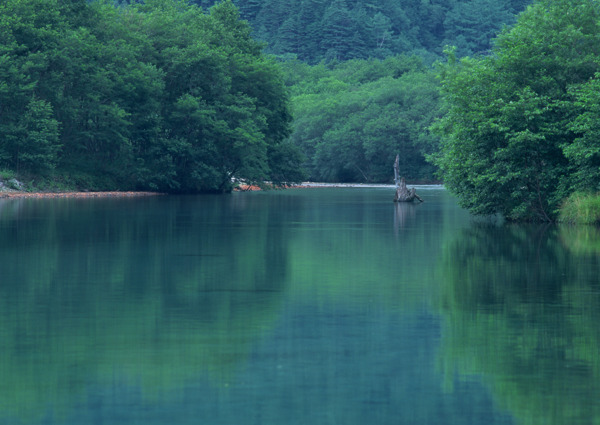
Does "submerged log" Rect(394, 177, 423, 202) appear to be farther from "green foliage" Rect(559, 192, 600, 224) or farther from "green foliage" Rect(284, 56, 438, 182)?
"green foliage" Rect(284, 56, 438, 182)

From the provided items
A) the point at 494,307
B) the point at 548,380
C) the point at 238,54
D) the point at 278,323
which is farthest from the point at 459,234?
the point at 238,54

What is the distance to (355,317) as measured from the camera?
50.9ft

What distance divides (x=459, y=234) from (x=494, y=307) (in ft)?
62.6

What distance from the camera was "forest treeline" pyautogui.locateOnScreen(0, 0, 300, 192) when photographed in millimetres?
72125

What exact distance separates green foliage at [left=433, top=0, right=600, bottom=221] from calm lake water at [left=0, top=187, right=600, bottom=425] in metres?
11.9

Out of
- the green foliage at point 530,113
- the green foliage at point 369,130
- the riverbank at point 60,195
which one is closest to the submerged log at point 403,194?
the riverbank at point 60,195

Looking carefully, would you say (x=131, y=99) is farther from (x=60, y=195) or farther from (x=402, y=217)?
(x=402, y=217)

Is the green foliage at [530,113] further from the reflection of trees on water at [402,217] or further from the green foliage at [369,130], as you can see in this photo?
the green foliage at [369,130]

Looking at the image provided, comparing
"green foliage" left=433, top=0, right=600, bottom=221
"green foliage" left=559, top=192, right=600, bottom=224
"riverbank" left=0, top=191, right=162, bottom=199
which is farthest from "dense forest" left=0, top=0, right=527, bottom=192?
"green foliage" left=559, top=192, right=600, bottom=224

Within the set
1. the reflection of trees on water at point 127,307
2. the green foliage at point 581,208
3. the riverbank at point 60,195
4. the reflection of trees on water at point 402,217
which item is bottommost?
the riverbank at point 60,195

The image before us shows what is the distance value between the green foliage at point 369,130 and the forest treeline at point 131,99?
139ft

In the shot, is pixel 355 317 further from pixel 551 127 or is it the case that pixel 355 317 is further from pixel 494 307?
pixel 551 127

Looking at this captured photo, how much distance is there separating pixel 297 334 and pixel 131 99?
70.7m

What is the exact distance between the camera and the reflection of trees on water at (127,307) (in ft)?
37.2
